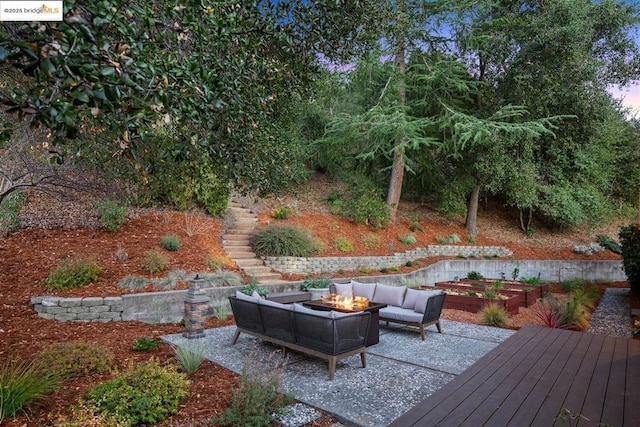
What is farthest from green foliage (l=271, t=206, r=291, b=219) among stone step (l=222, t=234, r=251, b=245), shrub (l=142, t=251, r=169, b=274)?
shrub (l=142, t=251, r=169, b=274)

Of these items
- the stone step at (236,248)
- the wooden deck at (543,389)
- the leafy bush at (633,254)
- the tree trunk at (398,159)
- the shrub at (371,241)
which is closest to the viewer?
the wooden deck at (543,389)

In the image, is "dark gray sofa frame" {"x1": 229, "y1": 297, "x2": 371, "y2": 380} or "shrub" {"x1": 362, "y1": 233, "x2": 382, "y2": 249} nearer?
"dark gray sofa frame" {"x1": 229, "y1": 297, "x2": 371, "y2": 380}

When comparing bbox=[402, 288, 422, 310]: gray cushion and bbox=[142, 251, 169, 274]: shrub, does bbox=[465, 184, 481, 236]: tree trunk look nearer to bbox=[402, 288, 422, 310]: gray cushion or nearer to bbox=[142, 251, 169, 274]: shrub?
bbox=[402, 288, 422, 310]: gray cushion

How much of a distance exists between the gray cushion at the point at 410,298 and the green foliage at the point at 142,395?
4.50 m

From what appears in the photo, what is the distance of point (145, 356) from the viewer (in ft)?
16.9

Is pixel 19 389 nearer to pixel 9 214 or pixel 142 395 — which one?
pixel 142 395

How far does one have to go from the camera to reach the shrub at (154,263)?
26.0 feet

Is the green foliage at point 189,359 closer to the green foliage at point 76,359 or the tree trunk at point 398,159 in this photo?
the green foliage at point 76,359

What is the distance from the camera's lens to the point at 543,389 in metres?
3.94

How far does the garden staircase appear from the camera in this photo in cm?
977

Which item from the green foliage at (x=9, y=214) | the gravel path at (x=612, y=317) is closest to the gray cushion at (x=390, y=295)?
the gravel path at (x=612, y=317)

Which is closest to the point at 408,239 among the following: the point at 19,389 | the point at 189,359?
the point at 189,359

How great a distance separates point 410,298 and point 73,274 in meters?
6.37

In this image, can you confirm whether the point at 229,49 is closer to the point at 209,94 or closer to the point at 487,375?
the point at 209,94
